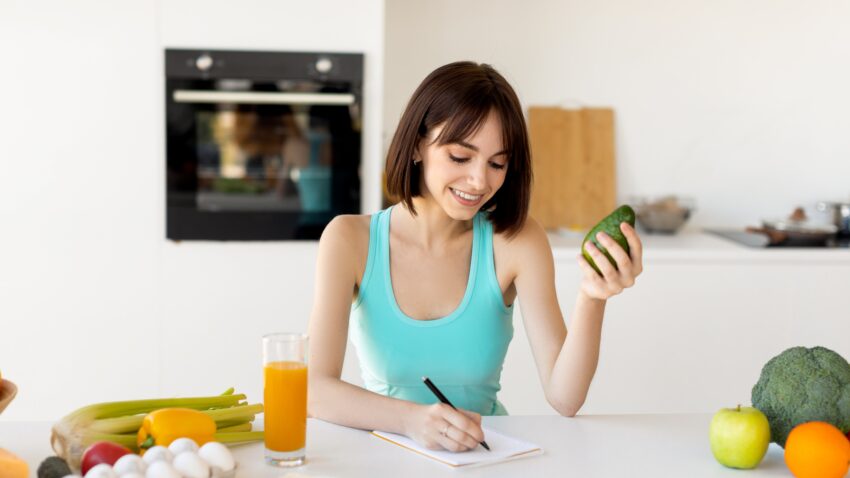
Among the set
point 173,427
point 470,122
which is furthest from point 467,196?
point 173,427

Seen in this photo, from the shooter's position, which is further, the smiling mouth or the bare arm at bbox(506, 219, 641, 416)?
the smiling mouth

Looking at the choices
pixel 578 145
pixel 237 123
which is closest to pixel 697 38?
pixel 578 145

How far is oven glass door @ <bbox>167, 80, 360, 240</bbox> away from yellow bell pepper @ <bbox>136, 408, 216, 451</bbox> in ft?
5.62

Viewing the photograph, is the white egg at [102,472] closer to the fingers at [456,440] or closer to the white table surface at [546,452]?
the white table surface at [546,452]

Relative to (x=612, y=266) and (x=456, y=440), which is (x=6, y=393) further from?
(x=612, y=266)

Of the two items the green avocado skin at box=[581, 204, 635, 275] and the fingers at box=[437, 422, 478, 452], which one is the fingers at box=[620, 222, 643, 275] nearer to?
the green avocado skin at box=[581, 204, 635, 275]

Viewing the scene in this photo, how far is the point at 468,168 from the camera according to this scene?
1.74 meters

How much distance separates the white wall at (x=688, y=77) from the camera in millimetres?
3535

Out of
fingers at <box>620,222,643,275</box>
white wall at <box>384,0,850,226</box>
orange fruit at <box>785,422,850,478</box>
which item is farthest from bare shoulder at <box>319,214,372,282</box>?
white wall at <box>384,0,850,226</box>

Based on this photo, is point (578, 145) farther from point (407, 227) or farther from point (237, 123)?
point (407, 227)

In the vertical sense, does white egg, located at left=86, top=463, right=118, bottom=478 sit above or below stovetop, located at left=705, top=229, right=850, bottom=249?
below

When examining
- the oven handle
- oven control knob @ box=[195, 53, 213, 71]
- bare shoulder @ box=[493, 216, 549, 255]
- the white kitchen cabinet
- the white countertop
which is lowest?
the white kitchen cabinet

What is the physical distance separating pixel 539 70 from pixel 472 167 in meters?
1.96

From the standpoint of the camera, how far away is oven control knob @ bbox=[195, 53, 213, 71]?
294cm
